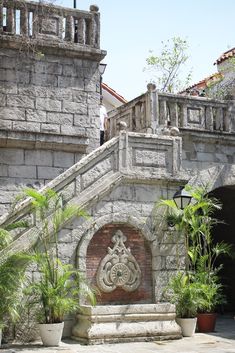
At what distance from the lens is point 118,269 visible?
10.1m

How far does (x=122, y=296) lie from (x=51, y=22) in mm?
5733

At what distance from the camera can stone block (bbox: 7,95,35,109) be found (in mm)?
11352

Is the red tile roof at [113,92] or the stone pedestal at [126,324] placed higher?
the red tile roof at [113,92]

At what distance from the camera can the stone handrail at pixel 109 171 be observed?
9.34 m

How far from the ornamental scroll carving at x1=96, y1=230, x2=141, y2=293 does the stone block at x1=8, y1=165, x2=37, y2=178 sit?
7.31 ft

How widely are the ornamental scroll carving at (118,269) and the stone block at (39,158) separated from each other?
2.25 meters

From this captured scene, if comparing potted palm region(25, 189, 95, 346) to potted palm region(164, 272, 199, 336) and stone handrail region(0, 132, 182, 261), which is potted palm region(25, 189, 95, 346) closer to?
stone handrail region(0, 132, 182, 261)

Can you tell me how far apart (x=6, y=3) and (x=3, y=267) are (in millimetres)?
5647

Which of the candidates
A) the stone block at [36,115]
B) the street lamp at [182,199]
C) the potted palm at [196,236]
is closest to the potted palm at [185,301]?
the potted palm at [196,236]

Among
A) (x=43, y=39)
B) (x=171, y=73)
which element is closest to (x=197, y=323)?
(x=43, y=39)

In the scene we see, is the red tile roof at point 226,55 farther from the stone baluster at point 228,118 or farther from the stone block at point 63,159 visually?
the stone block at point 63,159

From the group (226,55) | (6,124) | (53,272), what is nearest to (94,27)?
(6,124)

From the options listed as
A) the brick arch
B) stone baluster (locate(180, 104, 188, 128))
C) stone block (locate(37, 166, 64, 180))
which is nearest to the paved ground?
the brick arch

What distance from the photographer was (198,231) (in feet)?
35.2
